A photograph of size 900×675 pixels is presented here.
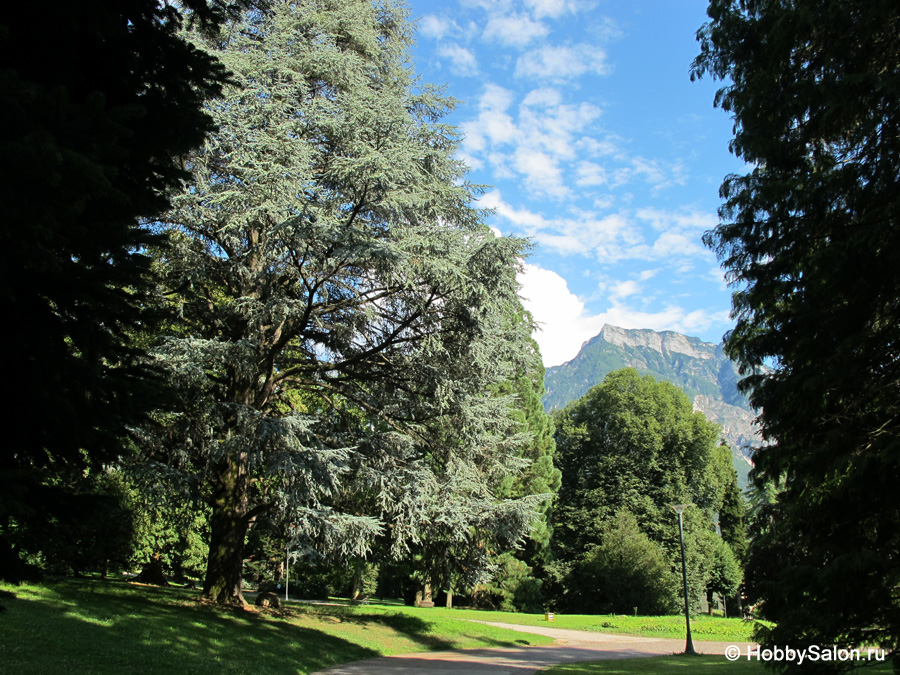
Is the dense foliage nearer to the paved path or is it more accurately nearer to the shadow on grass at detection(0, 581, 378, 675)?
the paved path

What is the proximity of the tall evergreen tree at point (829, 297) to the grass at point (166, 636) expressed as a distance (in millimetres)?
7895

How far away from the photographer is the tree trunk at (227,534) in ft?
42.5

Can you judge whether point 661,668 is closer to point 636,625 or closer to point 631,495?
point 636,625

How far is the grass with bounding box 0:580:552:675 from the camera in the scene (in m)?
7.81

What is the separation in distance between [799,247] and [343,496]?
11.1 metres

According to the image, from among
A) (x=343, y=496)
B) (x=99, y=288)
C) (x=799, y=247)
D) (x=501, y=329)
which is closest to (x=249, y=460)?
(x=343, y=496)

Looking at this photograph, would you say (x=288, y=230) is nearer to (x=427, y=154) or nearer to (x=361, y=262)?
(x=361, y=262)

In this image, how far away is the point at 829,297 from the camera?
7.11m

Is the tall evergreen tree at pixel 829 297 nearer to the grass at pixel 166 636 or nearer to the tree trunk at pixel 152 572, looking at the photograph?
the grass at pixel 166 636

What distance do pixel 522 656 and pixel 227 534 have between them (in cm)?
795

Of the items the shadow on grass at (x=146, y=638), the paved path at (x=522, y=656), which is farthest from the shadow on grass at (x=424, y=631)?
the shadow on grass at (x=146, y=638)

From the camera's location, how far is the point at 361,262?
36.8 feet

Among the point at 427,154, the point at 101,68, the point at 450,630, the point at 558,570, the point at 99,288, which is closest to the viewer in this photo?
the point at 99,288

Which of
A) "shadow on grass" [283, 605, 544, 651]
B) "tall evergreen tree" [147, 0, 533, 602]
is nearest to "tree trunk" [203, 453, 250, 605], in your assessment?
"tall evergreen tree" [147, 0, 533, 602]
